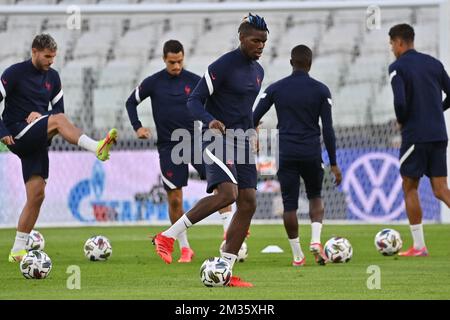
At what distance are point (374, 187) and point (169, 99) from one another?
23.5 feet

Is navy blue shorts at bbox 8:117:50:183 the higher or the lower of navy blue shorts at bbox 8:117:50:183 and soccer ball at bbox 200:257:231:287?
the higher

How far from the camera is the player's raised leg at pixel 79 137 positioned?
30.7 feet

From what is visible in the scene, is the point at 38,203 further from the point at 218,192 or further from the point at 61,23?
the point at 61,23

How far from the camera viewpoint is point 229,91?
27.0 feet

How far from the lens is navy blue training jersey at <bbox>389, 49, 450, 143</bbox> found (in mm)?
10992

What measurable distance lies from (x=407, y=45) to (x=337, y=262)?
8.40 feet

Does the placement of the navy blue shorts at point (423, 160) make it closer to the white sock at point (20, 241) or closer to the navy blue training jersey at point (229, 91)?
the navy blue training jersey at point (229, 91)

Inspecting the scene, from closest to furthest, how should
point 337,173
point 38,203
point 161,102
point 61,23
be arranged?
point 337,173 → point 38,203 → point 161,102 → point 61,23

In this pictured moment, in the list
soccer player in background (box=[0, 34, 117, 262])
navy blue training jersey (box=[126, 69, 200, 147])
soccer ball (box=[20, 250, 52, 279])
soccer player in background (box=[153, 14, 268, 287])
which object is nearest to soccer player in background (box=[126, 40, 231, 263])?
navy blue training jersey (box=[126, 69, 200, 147])

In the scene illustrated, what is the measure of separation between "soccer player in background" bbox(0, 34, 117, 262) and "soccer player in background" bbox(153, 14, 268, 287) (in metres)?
2.05

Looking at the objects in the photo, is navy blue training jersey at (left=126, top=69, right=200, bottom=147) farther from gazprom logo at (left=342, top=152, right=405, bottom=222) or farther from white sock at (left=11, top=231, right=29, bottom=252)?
gazprom logo at (left=342, top=152, right=405, bottom=222)

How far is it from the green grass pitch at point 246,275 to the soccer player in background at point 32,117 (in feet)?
2.35

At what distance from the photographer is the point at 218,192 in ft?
26.9
